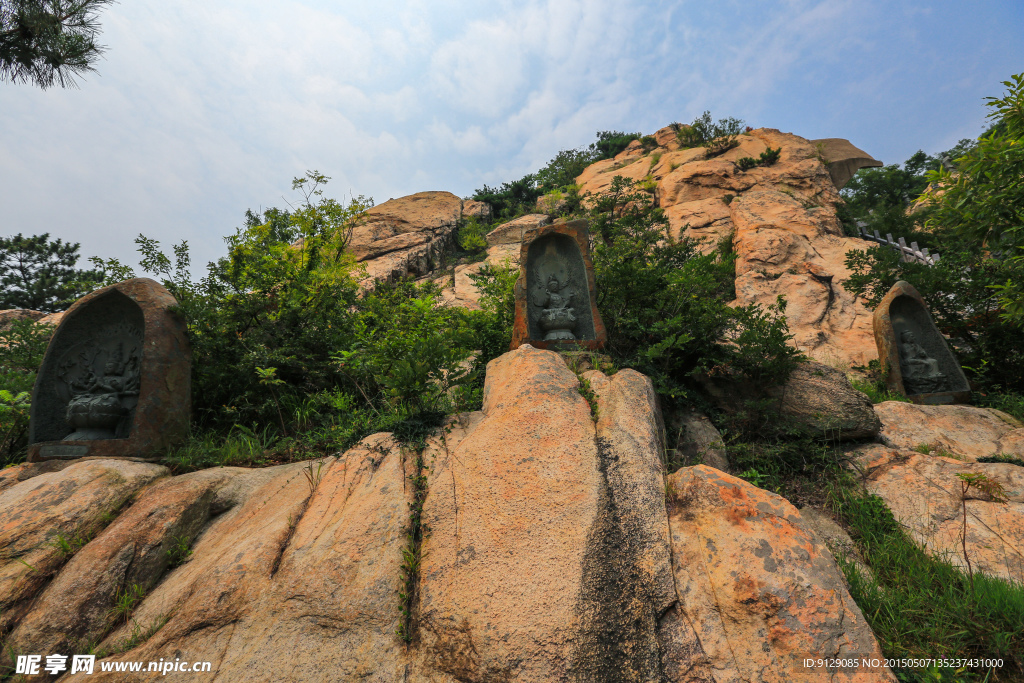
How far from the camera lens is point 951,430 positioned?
6.32 m

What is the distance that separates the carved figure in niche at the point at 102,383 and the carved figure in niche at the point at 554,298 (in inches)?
221

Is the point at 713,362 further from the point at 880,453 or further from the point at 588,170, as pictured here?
the point at 588,170

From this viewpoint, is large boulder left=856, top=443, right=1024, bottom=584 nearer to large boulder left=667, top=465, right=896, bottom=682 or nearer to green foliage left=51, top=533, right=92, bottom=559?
large boulder left=667, top=465, right=896, bottom=682

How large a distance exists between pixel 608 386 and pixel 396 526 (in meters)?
2.42

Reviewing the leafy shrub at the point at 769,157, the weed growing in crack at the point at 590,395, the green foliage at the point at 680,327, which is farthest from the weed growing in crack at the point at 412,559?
the leafy shrub at the point at 769,157

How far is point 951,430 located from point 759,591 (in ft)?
19.8

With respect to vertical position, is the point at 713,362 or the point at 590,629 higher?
the point at 713,362

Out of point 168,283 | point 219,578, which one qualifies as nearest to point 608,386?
point 219,578

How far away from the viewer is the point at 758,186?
64.5 feet

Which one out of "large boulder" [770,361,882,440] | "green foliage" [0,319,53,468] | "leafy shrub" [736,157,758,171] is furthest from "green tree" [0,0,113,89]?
"leafy shrub" [736,157,758,171]

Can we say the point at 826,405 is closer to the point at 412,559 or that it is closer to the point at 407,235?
the point at 412,559

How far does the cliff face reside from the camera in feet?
8.70

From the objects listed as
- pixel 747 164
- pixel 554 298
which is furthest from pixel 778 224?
pixel 554 298

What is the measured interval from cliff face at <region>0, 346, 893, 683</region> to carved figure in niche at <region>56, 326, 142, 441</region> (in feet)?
3.63
